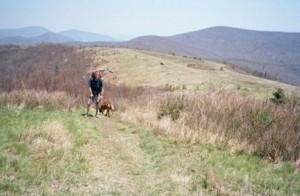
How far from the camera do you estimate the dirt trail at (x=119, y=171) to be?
25.5 ft

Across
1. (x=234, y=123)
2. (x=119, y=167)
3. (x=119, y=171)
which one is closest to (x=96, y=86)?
(x=234, y=123)

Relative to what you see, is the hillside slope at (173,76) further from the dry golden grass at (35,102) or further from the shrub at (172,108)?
the shrub at (172,108)

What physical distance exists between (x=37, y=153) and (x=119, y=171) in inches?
77.2

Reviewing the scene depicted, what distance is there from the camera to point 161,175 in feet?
28.7

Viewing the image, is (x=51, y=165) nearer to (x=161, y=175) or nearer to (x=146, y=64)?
(x=161, y=175)

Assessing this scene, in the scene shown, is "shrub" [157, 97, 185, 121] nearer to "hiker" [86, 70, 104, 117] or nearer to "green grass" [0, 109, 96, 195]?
"hiker" [86, 70, 104, 117]

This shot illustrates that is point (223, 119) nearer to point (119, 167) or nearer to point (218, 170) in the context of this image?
point (218, 170)

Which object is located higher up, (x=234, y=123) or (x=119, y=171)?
(x=234, y=123)

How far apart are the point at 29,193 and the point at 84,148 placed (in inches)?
128

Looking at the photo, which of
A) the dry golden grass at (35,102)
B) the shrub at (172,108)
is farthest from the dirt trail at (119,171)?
the dry golden grass at (35,102)

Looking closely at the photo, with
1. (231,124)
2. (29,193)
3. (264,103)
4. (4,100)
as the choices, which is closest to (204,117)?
(231,124)

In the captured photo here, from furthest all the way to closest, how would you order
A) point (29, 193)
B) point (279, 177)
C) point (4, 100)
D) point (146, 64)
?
point (146, 64), point (4, 100), point (279, 177), point (29, 193)

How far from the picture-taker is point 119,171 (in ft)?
29.0

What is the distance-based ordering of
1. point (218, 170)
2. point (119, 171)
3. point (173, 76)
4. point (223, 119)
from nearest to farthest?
1. point (119, 171)
2. point (218, 170)
3. point (223, 119)
4. point (173, 76)
